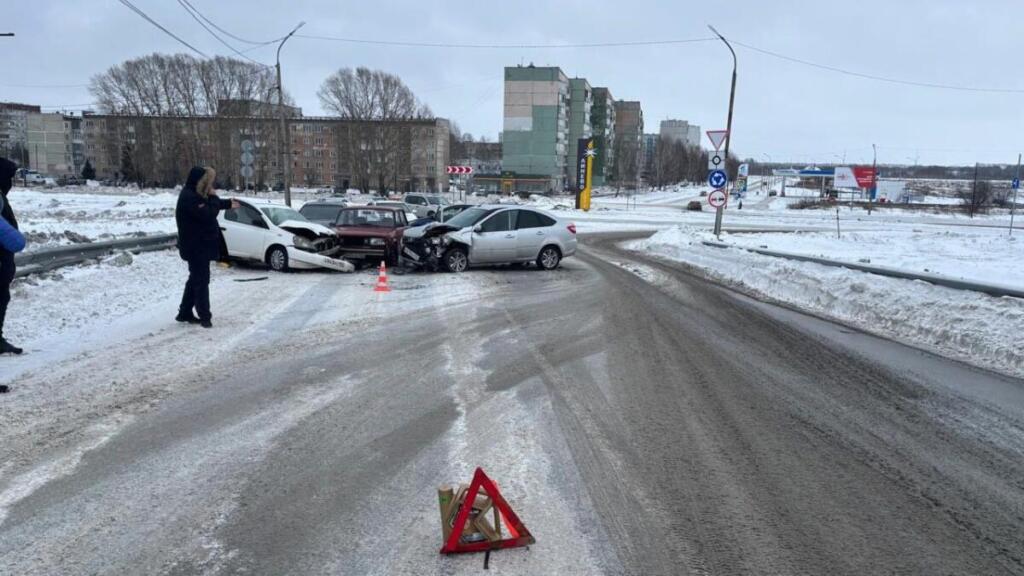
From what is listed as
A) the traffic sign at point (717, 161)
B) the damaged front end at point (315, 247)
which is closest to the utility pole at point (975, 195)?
the traffic sign at point (717, 161)

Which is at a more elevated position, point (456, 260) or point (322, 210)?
point (322, 210)

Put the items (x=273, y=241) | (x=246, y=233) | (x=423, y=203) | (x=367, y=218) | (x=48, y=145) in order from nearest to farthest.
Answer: (x=273, y=241)
(x=246, y=233)
(x=367, y=218)
(x=423, y=203)
(x=48, y=145)

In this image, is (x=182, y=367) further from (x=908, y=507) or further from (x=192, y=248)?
(x=908, y=507)

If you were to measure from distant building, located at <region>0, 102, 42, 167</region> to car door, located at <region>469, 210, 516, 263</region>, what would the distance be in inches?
4757

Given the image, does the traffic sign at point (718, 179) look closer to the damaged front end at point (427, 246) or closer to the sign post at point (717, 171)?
the sign post at point (717, 171)

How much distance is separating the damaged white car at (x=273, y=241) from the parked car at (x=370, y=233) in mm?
722

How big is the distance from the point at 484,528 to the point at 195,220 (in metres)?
6.69

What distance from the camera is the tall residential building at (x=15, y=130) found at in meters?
116

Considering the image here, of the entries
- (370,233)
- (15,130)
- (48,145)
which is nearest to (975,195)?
(370,233)

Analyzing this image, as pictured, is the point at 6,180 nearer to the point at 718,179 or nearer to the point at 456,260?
the point at 456,260

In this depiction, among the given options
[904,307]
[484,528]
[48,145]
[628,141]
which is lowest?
[484,528]

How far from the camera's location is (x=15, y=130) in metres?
120

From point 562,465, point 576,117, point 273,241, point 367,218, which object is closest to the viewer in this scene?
point 562,465

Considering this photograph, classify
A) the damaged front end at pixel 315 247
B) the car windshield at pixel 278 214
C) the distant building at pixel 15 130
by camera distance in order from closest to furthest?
the damaged front end at pixel 315 247 < the car windshield at pixel 278 214 < the distant building at pixel 15 130
